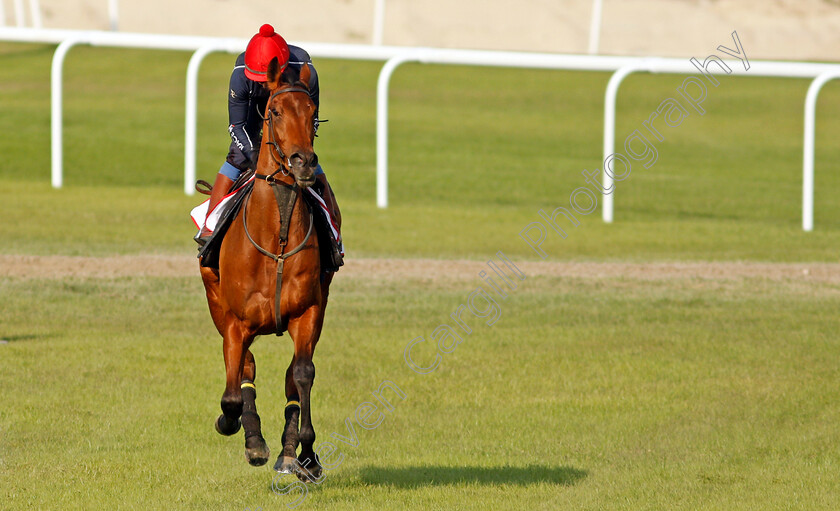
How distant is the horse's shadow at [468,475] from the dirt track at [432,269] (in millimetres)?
8336

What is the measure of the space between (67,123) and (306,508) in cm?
2939

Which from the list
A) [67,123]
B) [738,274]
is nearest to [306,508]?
[738,274]

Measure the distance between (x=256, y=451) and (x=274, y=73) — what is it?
2.19 metres

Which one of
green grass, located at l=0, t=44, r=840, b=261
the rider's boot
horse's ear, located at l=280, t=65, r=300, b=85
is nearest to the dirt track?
green grass, located at l=0, t=44, r=840, b=261

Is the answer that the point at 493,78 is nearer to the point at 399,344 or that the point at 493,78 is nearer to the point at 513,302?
the point at 513,302

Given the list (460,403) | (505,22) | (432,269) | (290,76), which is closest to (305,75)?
(290,76)

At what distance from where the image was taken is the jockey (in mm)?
7277

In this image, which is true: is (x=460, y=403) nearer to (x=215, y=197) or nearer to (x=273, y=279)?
(x=215, y=197)

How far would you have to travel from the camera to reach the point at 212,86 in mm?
41875

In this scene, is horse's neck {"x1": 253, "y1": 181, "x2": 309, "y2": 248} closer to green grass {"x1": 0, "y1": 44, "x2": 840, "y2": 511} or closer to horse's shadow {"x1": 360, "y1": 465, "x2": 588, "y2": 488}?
green grass {"x1": 0, "y1": 44, "x2": 840, "y2": 511}

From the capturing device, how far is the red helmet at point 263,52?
7250mm

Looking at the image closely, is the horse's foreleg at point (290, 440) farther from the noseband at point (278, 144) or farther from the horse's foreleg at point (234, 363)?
the noseband at point (278, 144)

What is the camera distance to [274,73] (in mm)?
6793

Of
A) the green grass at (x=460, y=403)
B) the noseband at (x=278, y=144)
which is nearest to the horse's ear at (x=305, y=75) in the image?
the noseband at (x=278, y=144)
